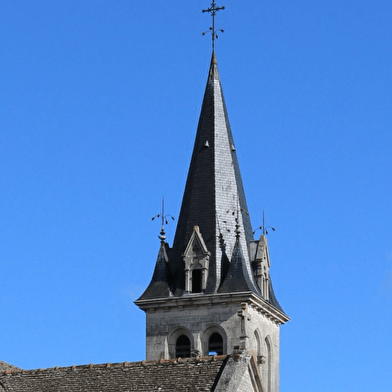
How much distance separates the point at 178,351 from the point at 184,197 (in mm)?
7408

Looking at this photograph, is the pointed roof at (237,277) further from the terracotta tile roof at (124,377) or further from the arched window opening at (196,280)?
the terracotta tile roof at (124,377)

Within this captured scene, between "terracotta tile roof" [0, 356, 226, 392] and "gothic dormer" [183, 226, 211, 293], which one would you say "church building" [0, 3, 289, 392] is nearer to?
"gothic dormer" [183, 226, 211, 293]

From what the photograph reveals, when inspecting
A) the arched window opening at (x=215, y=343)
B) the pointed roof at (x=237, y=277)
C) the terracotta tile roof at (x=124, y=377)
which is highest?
the pointed roof at (x=237, y=277)

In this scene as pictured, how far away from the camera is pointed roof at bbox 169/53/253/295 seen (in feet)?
192

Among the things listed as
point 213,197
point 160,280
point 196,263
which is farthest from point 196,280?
point 213,197

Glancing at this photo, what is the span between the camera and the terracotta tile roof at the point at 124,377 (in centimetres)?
3425

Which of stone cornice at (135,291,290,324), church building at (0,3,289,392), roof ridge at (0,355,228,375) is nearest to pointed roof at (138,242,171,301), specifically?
church building at (0,3,289,392)

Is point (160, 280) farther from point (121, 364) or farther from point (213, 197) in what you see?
point (121, 364)

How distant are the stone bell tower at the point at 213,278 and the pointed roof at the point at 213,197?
0.04 meters

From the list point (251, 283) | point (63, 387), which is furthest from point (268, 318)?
point (63, 387)

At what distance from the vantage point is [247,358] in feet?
113

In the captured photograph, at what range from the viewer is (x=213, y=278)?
57656 mm

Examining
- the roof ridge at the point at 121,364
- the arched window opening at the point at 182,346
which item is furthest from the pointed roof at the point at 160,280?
the roof ridge at the point at 121,364

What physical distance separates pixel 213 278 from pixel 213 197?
155 inches
